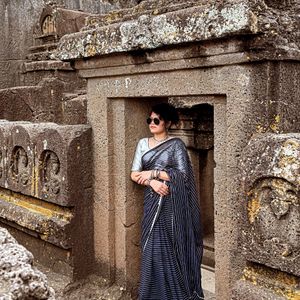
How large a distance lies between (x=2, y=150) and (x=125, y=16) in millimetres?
1772

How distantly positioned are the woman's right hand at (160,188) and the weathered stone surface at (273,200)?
0.84 meters

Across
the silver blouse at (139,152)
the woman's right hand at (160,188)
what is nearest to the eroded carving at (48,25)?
the silver blouse at (139,152)

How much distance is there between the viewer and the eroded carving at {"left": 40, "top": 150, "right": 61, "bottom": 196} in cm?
350

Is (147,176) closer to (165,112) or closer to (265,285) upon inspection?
(165,112)

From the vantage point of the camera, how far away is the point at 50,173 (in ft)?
11.8

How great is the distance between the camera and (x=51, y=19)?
898cm

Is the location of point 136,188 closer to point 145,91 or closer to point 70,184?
point 70,184

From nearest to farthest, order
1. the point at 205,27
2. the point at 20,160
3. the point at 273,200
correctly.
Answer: the point at 273,200
the point at 205,27
the point at 20,160

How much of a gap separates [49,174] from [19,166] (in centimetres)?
50

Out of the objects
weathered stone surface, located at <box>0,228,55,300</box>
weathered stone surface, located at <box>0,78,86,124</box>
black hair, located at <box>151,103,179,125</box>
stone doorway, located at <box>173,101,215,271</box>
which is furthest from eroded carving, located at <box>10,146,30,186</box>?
weathered stone surface, located at <box>0,78,86,124</box>

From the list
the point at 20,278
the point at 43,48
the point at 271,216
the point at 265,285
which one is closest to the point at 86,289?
the point at 265,285

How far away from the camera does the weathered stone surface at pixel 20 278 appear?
4.21 feet

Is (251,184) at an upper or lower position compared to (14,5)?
lower

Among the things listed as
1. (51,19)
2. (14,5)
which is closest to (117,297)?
(51,19)
